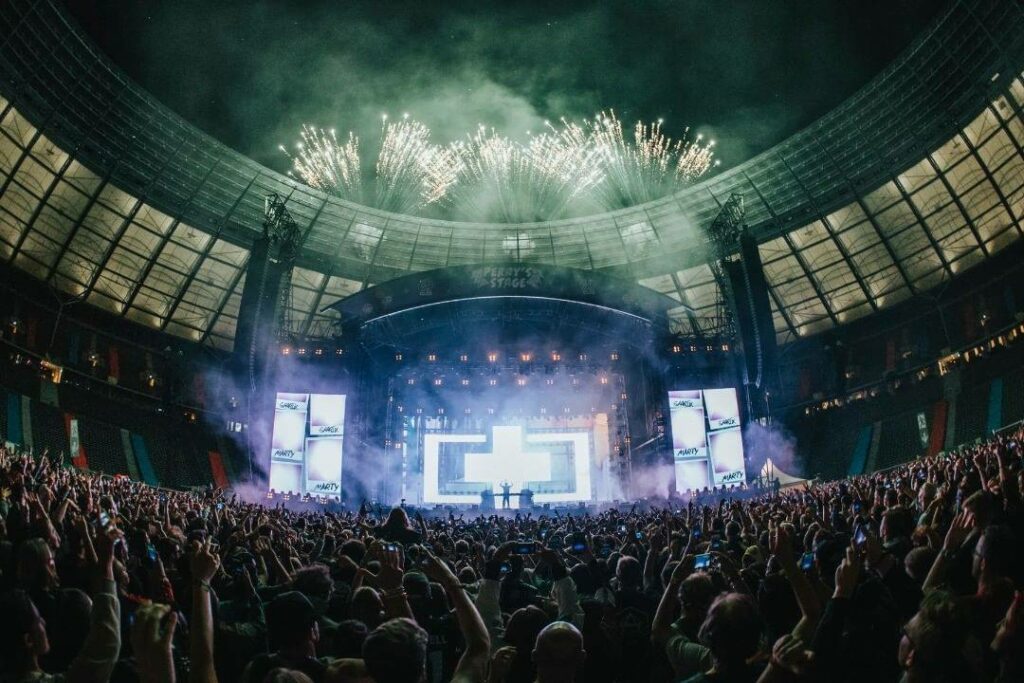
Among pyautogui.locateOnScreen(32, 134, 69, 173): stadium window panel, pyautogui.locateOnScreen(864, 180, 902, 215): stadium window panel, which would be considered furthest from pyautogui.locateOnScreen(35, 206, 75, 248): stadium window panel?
pyautogui.locateOnScreen(864, 180, 902, 215): stadium window panel

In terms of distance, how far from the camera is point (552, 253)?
43.4 meters

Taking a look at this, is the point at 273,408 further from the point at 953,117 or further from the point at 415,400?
the point at 953,117

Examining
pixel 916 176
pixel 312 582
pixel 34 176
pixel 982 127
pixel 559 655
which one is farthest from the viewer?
pixel 916 176

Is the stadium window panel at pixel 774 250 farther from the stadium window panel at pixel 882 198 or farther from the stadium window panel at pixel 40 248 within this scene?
the stadium window panel at pixel 40 248

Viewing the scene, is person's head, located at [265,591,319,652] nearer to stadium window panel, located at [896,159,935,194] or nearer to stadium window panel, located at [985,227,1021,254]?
stadium window panel, located at [896,159,935,194]

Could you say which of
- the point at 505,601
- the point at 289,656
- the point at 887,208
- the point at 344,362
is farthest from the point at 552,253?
the point at 289,656

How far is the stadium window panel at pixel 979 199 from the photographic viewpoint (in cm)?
3159

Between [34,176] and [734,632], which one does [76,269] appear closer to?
[34,176]

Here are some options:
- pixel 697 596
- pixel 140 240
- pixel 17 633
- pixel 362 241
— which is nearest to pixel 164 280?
pixel 140 240

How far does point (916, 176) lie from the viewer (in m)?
33.2

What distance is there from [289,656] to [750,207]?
126 ft

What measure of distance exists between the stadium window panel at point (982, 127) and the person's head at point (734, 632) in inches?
1355

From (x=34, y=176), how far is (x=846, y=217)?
133ft

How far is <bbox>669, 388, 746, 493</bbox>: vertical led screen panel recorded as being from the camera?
34000mm
